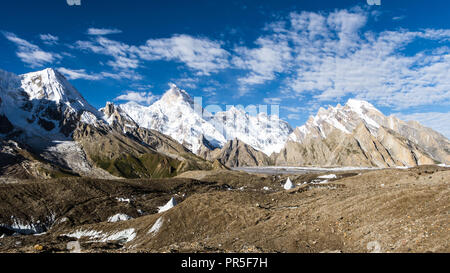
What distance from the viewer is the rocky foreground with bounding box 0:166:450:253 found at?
63.7 ft

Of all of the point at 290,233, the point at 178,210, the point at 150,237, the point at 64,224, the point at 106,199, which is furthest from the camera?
the point at 106,199

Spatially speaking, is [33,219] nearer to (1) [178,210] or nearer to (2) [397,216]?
(1) [178,210]

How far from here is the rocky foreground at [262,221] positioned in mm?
19406

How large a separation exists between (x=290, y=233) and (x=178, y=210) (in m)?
19.8

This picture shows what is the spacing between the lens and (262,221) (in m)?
30.8

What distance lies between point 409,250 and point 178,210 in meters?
30.1
